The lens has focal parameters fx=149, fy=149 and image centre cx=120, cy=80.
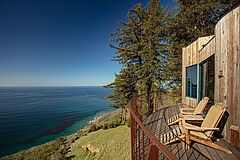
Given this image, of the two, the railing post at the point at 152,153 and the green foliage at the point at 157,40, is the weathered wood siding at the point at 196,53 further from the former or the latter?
the railing post at the point at 152,153

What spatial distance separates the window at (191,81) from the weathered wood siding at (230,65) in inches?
139

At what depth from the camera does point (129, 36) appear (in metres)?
14.1

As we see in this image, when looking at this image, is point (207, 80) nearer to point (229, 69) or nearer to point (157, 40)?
point (229, 69)

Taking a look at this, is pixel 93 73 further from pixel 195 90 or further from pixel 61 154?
pixel 195 90

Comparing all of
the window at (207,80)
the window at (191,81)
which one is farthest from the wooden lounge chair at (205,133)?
the window at (191,81)

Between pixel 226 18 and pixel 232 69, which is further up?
pixel 226 18

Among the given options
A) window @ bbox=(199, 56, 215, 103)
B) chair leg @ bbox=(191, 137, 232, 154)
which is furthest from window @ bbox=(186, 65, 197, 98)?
chair leg @ bbox=(191, 137, 232, 154)

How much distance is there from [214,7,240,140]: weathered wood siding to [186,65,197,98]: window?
3.53 meters

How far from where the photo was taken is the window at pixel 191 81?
24.2 feet

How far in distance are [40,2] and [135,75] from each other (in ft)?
55.5

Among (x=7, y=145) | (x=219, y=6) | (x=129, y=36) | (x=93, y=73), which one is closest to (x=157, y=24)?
(x=129, y=36)

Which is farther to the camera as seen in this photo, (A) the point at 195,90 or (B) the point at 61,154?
(B) the point at 61,154

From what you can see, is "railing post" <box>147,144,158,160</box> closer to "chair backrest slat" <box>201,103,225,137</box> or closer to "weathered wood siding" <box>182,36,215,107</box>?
"chair backrest slat" <box>201,103,225,137</box>

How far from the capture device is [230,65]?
11.3 feet
